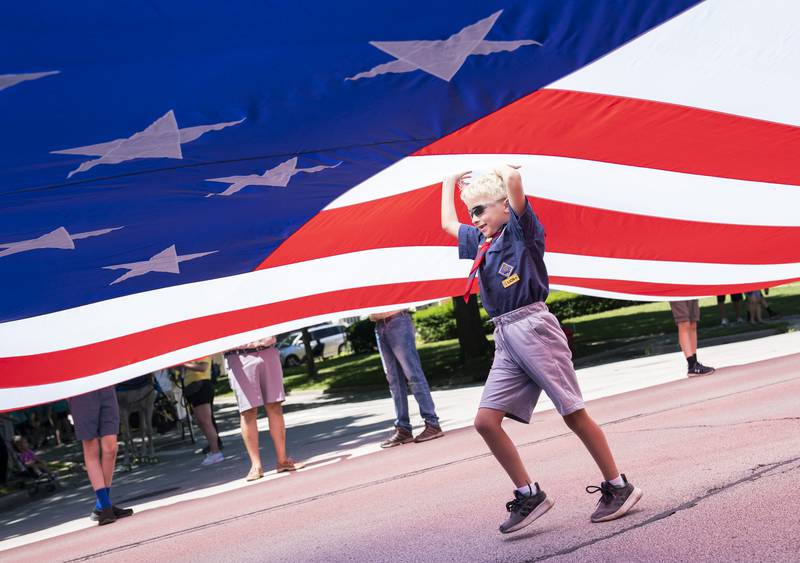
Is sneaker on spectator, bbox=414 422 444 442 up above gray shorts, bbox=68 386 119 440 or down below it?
below

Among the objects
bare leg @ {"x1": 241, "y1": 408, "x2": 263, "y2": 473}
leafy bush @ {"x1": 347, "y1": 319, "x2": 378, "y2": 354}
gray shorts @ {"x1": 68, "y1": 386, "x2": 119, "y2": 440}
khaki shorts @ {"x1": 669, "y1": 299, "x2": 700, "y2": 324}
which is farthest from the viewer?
leafy bush @ {"x1": 347, "y1": 319, "x2": 378, "y2": 354}

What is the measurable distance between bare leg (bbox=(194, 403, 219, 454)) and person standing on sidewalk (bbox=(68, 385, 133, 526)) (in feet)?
11.2

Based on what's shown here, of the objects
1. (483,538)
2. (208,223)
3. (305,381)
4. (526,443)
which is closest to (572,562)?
(483,538)

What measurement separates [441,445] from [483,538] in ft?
14.8

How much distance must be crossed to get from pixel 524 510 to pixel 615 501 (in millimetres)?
472

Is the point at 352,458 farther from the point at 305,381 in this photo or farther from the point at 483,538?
the point at 305,381

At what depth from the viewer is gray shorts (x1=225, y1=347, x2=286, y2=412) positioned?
31.4 ft

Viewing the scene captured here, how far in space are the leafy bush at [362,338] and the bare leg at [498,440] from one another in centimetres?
3444

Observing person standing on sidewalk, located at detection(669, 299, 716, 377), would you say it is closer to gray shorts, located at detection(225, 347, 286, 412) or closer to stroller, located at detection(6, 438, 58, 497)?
gray shorts, located at detection(225, 347, 286, 412)

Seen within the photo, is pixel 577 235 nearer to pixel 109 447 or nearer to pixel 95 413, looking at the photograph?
pixel 95 413

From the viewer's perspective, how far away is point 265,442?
1448cm

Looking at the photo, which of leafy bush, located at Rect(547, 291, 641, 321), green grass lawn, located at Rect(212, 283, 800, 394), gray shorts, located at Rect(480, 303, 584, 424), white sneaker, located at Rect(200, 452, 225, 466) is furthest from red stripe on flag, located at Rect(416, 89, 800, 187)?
leafy bush, located at Rect(547, 291, 641, 321)

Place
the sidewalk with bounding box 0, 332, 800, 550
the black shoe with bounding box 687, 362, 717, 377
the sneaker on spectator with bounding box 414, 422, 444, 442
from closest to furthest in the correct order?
1. the sidewalk with bounding box 0, 332, 800, 550
2. the sneaker on spectator with bounding box 414, 422, 444, 442
3. the black shoe with bounding box 687, 362, 717, 377

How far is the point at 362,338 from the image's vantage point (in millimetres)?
40469
